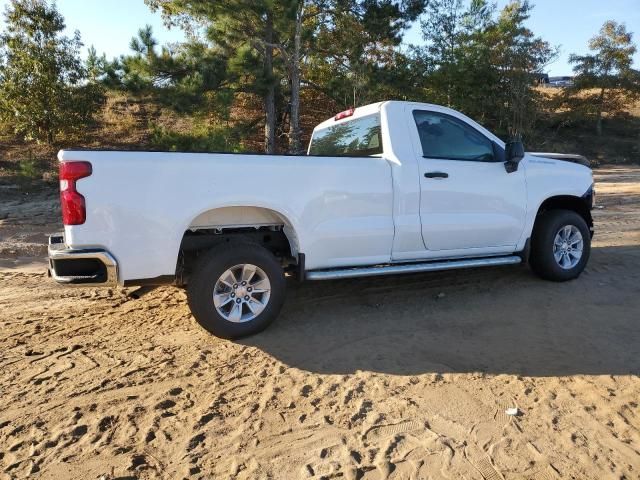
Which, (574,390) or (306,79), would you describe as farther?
(306,79)

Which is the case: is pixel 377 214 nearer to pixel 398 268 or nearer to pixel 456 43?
pixel 398 268

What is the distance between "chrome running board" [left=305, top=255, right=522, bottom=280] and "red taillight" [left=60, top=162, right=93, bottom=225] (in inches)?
75.9

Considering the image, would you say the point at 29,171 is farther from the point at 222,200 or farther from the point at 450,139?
the point at 450,139

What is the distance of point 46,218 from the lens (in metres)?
10.9

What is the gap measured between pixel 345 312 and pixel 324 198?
1.23 m

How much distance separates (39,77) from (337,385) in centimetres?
1677

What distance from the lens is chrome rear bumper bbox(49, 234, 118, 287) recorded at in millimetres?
3840

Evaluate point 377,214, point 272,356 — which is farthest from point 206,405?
point 377,214

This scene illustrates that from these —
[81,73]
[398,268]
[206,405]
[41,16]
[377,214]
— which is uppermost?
[41,16]

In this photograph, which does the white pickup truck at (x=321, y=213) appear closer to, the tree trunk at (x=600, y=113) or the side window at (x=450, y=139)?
the side window at (x=450, y=139)

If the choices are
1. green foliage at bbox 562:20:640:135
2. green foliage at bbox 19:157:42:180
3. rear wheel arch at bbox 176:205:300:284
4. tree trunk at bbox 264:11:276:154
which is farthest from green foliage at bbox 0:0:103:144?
green foliage at bbox 562:20:640:135

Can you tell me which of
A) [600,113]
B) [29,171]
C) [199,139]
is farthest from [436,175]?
[600,113]

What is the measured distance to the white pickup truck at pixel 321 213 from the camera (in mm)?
3902

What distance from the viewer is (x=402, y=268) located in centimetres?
496
